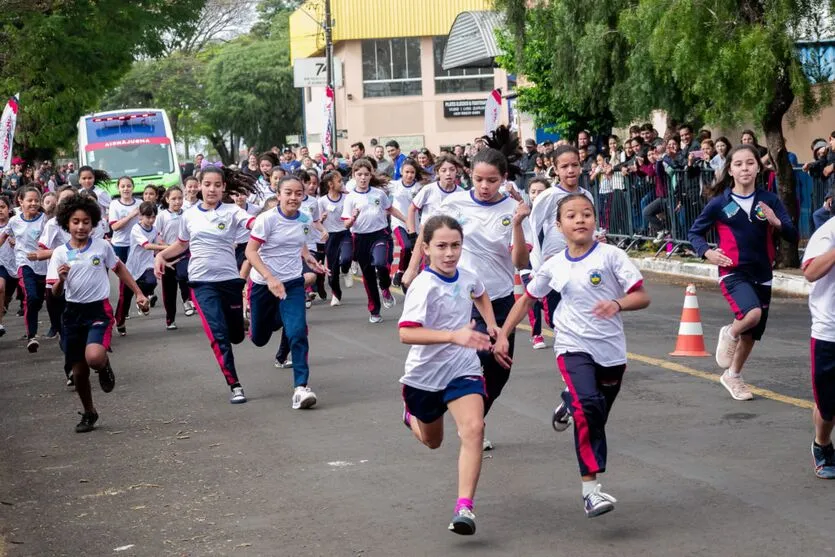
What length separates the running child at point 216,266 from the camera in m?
11.3

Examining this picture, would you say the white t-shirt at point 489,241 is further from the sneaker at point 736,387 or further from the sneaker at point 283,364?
the sneaker at point 283,364

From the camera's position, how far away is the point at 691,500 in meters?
7.03

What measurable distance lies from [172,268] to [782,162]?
8.44 m

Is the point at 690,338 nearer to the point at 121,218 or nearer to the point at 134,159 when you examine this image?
the point at 121,218

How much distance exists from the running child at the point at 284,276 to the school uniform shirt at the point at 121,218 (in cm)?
644

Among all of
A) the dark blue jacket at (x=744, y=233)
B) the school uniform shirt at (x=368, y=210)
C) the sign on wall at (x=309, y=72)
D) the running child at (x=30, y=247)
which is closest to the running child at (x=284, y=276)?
the dark blue jacket at (x=744, y=233)

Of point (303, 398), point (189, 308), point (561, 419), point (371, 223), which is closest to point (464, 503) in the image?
point (561, 419)

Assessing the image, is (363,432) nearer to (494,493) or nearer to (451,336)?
(494,493)

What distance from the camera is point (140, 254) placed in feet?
58.1

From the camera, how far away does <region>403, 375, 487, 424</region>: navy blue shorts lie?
6.87m

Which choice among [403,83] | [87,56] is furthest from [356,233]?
[403,83]

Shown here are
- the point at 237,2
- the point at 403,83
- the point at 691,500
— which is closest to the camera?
the point at 691,500

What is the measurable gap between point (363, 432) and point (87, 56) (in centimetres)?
2649

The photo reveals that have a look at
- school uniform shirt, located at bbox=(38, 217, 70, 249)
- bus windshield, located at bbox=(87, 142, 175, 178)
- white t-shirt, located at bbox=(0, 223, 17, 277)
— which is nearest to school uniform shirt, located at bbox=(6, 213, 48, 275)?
white t-shirt, located at bbox=(0, 223, 17, 277)
